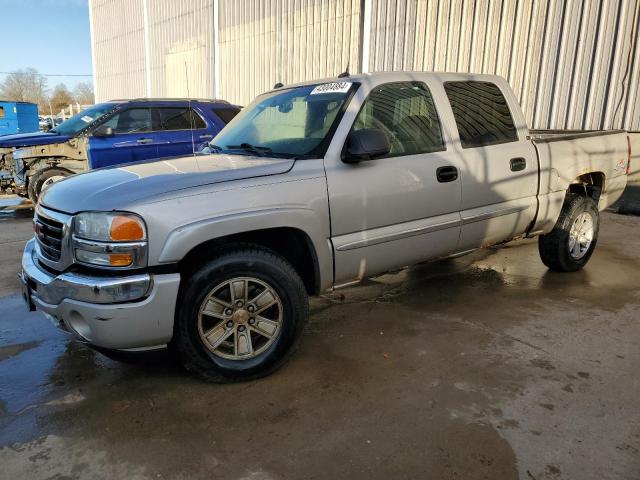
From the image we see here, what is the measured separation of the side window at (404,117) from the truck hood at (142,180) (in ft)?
2.51

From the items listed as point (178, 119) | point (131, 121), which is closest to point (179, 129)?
point (178, 119)

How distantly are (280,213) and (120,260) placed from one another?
0.91m

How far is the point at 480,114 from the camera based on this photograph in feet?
13.5

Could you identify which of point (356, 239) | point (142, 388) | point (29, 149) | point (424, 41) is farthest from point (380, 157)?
point (424, 41)

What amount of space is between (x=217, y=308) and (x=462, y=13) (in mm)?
8901

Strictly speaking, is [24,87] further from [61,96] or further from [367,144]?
[367,144]

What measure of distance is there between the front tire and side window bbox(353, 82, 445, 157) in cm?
118

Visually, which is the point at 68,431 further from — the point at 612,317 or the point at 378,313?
the point at 612,317

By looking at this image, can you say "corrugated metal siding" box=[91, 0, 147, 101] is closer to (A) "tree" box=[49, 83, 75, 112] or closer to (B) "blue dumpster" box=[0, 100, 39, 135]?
(B) "blue dumpster" box=[0, 100, 39, 135]

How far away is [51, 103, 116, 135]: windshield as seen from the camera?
819cm

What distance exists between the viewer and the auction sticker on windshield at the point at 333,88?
3.54 metres

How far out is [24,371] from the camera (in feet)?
10.6

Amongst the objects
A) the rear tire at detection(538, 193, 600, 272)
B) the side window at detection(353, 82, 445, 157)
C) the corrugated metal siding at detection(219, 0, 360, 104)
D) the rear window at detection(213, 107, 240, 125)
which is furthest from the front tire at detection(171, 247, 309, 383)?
the corrugated metal siding at detection(219, 0, 360, 104)

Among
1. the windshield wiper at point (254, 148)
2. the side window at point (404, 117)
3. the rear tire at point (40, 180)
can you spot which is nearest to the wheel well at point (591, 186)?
the side window at point (404, 117)
